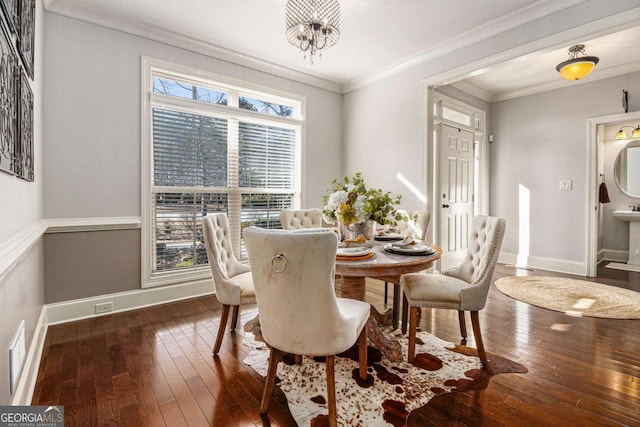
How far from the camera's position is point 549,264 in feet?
15.5

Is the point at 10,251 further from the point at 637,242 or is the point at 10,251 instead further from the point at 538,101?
the point at 637,242

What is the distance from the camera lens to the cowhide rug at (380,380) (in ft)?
5.14

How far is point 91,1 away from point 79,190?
1661 millimetres

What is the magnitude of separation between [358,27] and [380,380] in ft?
10.4

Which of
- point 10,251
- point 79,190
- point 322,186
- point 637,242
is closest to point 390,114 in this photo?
point 322,186

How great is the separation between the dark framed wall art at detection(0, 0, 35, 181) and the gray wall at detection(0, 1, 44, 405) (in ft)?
0.34

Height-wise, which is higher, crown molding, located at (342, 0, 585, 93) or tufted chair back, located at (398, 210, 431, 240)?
crown molding, located at (342, 0, 585, 93)

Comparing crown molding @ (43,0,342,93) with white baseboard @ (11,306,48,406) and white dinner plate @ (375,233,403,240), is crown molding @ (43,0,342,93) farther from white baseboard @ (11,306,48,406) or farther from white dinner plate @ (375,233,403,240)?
white dinner plate @ (375,233,403,240)

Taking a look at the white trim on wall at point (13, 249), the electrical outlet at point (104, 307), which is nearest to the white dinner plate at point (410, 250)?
the white trim on wall at point (13, 249)

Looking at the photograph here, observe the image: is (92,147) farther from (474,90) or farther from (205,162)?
(474,90)

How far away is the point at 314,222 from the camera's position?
11.1 ft

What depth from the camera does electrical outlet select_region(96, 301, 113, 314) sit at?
2903mm

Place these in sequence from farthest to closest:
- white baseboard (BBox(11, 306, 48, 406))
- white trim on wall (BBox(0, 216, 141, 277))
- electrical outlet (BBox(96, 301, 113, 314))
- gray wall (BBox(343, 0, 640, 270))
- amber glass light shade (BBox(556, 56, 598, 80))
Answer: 1. gray wall (BBox(343, 0, 640, 270))
2. amber glass light shade (BBox(556, 56, 598, 80))
3. electrical outlet (BBox(96, 301, 113, 314))
4. white trim on wall (BBox(0, 216, 141, 277))
5. white baseboard (BBox(11, 306, 48, 406))

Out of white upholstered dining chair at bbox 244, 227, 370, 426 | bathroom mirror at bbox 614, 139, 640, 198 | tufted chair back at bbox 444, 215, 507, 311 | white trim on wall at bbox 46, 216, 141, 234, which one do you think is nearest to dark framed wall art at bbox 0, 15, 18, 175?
white upholstered dining chair at bbox 244, 227, 370, 426
